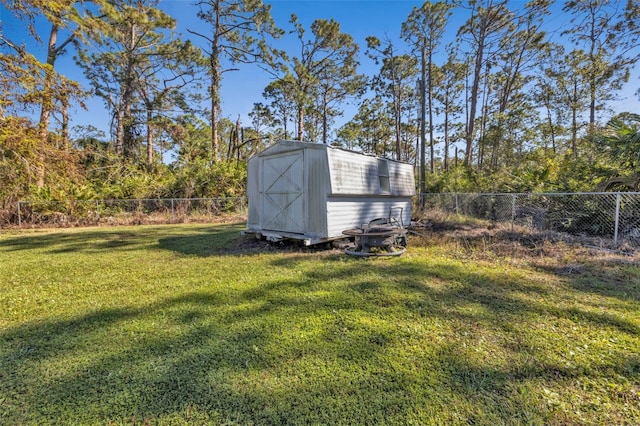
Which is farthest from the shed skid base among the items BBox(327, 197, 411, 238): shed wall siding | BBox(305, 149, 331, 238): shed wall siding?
BBox(327, 197, 411, 238): shed wall siding

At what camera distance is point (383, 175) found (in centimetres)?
738

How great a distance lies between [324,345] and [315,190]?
395 centimetres

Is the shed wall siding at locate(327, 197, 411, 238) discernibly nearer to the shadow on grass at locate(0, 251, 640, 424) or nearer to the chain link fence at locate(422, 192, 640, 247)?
the shadow on grass at locate(0, 251, 640, 424)

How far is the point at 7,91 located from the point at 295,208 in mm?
8824

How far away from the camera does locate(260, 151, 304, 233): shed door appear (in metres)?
6.27

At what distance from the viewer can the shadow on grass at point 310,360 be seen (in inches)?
65.6

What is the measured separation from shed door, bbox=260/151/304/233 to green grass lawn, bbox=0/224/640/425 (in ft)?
7.00

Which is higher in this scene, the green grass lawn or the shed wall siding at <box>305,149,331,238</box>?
the shed wall siding at <box>305,149,331,238</box>

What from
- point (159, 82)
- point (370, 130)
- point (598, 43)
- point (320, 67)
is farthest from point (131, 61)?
point (598, 43)

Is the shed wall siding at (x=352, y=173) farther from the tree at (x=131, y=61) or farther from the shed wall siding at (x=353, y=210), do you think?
the tree at (x=131, y=61)

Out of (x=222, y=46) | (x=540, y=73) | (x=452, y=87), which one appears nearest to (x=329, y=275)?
(x=222, y=46)

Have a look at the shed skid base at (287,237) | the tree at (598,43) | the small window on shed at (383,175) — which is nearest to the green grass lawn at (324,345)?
the shed skid base at (287,237)

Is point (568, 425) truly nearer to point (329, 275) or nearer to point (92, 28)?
point (329, 275)

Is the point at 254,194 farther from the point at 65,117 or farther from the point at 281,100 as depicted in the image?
the point at 281,100
